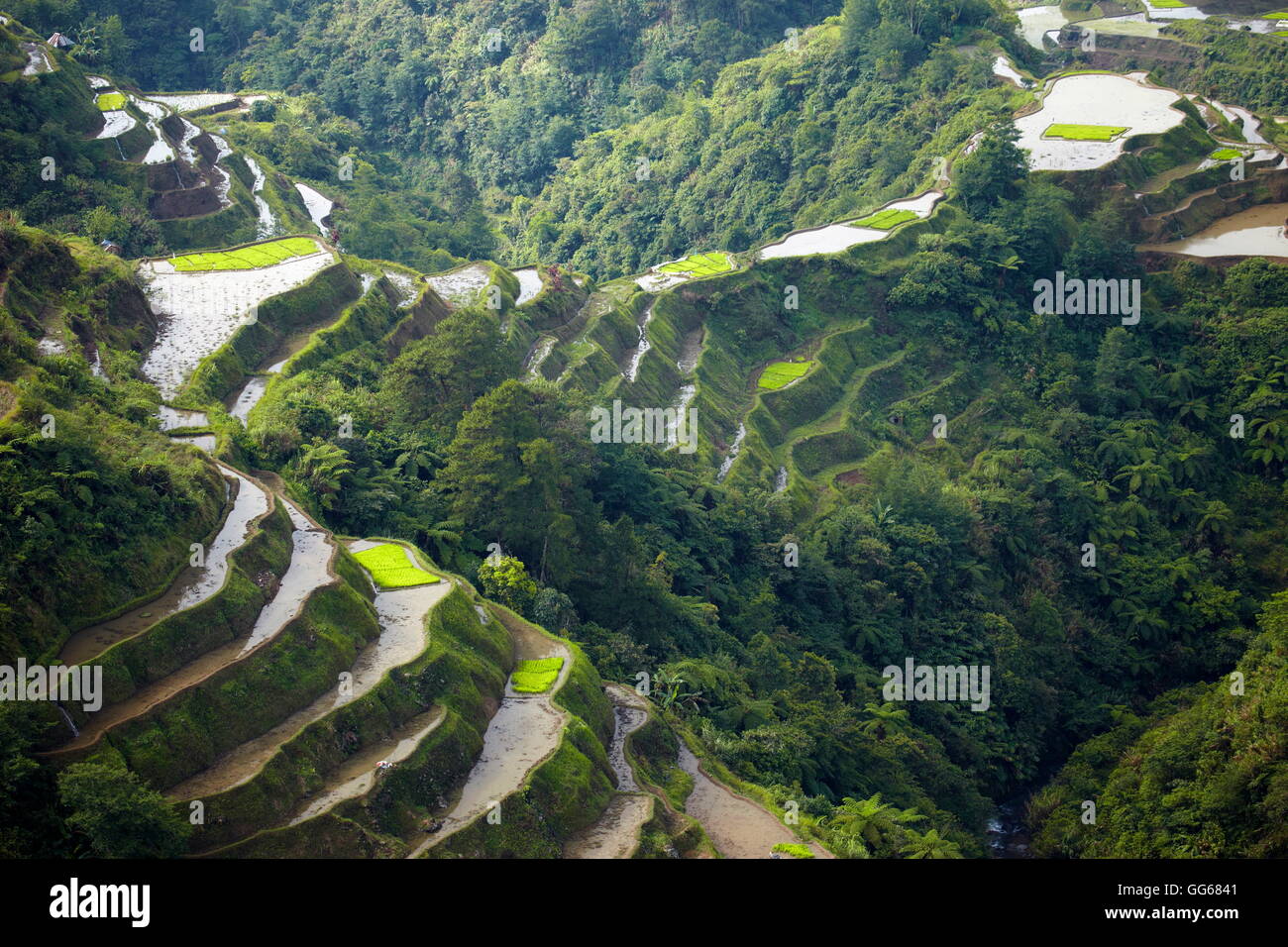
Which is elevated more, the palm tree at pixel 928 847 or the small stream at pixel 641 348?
the small stream at pixel 641 348

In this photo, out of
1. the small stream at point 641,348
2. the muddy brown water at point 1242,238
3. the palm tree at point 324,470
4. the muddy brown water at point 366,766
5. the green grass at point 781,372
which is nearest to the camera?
the muddy brown water at point 366,766

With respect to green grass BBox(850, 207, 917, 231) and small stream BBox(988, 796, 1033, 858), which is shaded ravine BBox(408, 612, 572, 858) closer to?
small stream BBox(988, 796, 1033, 858)

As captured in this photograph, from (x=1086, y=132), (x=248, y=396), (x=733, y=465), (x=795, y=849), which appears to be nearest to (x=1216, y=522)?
(x=733, y=465)

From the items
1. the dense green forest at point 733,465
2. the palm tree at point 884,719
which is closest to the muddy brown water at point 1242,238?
the dense green forest at point 733,465

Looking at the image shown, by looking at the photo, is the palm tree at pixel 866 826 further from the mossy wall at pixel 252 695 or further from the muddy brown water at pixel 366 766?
the mossy wall at pixel 252 695

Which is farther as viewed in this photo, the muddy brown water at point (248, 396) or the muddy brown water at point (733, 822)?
the muddy brown water at point (248, 396)

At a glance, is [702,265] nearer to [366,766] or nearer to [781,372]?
[781,372]

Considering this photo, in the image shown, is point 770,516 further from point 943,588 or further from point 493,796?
point 493,796
